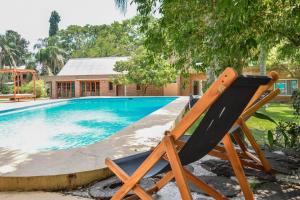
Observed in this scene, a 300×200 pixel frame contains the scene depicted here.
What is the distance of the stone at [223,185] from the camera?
2.89 m

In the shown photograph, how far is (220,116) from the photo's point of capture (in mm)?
2020

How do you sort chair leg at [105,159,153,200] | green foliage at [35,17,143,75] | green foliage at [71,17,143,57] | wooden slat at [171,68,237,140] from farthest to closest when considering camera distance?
green foliage at [35,17,143,75] → green foliage at [71,17,143,57] → chair leg at [105,159,153,200] → wooden slat at [171,68,237,140]

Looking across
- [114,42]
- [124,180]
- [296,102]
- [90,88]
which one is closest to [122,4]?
[296,102]

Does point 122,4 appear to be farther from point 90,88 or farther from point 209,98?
point 90,88

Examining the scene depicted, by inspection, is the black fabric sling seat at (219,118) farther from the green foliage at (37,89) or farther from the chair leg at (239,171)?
the green foliage at (37,89)

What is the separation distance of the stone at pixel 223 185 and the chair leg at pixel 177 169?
3.76 ft

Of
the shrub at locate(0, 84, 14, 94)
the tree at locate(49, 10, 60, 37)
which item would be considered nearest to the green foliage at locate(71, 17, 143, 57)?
the tree at locate(49, 10, 60, 37)

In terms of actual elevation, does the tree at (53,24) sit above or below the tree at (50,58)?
above

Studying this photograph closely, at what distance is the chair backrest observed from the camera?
184 cm

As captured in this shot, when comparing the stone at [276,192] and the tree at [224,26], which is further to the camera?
the tree at [224,26]

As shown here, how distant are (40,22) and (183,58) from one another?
5303 centimetres

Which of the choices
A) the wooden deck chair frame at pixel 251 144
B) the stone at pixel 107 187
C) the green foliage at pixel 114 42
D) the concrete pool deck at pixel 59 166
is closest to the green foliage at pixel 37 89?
the green foliage at pixel 114 42

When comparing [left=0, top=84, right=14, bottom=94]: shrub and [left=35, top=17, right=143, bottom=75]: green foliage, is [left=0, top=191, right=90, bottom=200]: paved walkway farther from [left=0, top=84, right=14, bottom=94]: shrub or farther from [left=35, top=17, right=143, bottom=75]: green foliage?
[left=35, top=17, right=143, bottom=75]: green foliage

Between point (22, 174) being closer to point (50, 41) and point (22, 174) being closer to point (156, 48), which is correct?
point (156, 48)
